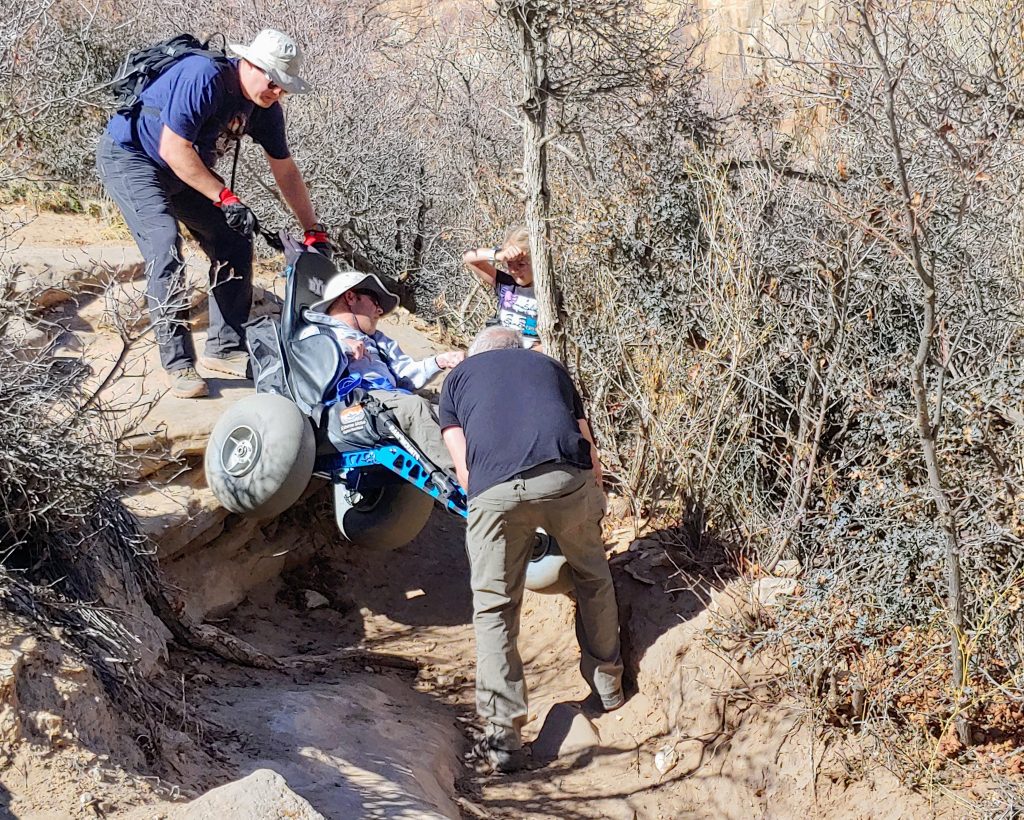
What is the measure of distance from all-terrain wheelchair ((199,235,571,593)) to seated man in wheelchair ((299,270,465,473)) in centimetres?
6

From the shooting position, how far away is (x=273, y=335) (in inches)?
230

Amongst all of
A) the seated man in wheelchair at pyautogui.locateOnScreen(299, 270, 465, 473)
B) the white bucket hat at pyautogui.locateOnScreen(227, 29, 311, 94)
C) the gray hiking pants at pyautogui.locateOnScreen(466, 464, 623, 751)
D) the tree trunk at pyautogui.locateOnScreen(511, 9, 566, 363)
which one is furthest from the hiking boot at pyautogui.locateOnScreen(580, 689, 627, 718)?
the white bucket hat at pyautogui.locateOnScreen(227, 29, 311, 94)

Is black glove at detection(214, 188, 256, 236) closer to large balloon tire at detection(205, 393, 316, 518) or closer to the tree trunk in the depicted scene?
large balloon tire at detection(205, 393, 316, 518)

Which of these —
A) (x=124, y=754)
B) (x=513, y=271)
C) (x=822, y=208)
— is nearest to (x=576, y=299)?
(x=513, y=271)

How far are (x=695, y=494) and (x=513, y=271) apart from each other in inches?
64.3

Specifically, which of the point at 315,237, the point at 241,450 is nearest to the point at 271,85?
the point at 315,237

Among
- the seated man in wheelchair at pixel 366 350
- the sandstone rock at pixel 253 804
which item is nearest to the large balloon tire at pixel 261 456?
the seated man in wheelchair at pixel 366 350

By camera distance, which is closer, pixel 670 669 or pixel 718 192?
pixel 670 669

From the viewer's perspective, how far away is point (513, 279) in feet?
20.4

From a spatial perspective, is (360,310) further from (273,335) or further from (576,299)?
(576,299)

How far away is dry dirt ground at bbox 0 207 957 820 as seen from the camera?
3.50m

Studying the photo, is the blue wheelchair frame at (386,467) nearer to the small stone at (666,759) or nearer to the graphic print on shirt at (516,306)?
the graphic print on shirt at (516,306)

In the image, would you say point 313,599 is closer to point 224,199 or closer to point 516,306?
point 516,306

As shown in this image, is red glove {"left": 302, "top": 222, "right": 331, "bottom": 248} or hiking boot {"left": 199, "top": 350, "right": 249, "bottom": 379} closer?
red glove {"left": 302, "top": 222, "right": 331, "bottom": 248}
